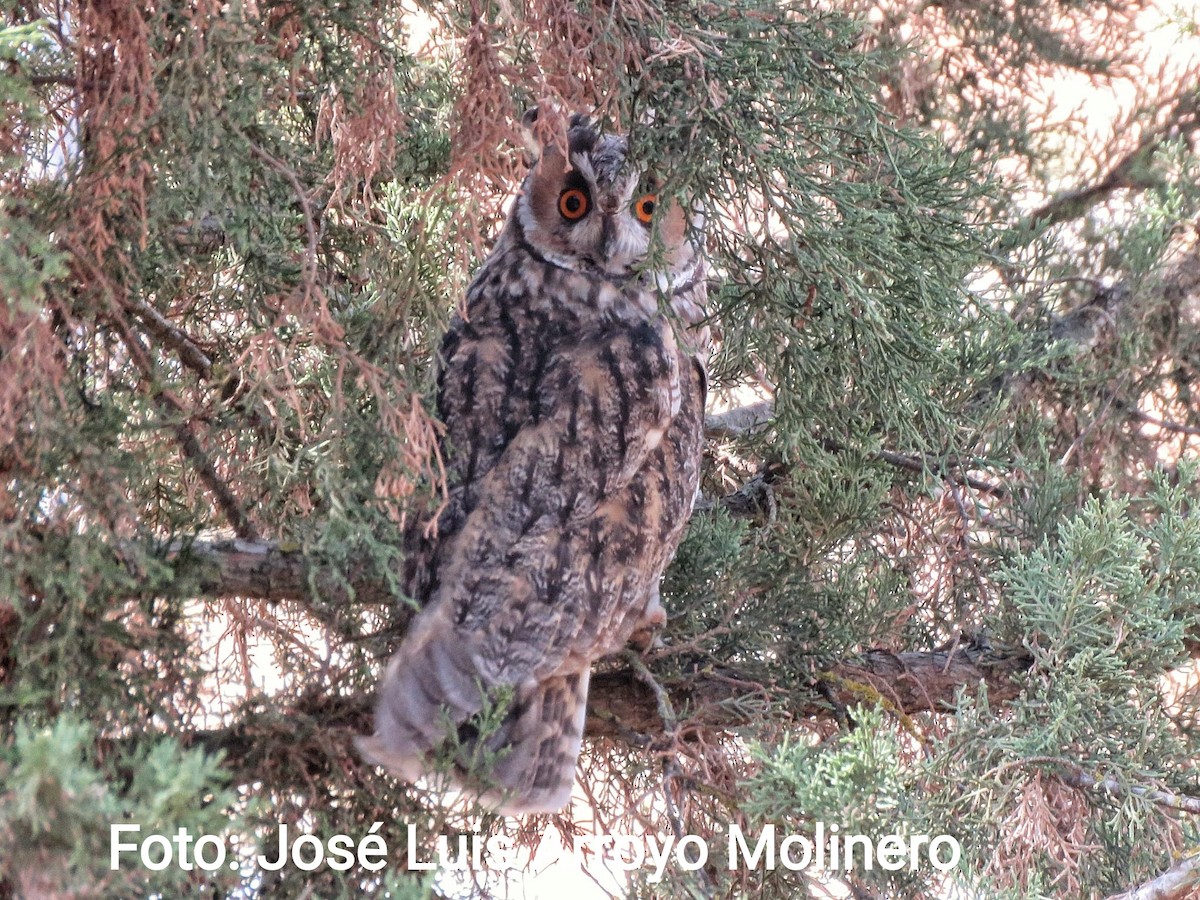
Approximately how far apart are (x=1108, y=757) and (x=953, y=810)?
26cm

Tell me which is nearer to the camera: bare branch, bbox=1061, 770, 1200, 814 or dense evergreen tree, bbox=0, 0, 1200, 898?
dense evergreen tree, bbox=0, 0, 1200, 898

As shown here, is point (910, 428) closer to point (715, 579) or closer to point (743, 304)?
point (743, 304)

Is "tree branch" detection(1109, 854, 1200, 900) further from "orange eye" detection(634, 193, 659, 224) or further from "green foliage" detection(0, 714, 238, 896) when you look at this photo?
"orange eye" detection(634, 193, 659, 224)

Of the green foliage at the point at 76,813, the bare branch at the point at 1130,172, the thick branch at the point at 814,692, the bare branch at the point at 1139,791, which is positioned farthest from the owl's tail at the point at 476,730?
the bare branch at the point at 1130,172

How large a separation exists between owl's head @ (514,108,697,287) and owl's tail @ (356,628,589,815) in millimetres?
853

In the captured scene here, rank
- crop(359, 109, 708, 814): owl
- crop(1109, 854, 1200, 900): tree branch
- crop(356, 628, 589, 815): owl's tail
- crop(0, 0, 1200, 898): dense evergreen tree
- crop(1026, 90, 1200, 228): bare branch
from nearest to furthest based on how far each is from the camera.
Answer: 1. crop(0, 0, 1200, 898): dense evergreen tree
2. crop(1109, 854, 1200, 900): tree branch
3. crop(356, 628, 589, 815): owl's tail
4. crop(359, 109, 708, 814): owl
5. crop(1026, 90, 1200, 228): bare branch

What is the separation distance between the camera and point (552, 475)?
7.63 ft

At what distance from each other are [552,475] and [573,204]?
2.07 feet

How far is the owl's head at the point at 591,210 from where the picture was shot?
8.09ft

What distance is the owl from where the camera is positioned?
212cm

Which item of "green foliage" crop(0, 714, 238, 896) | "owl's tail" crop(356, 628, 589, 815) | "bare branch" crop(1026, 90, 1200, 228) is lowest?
"green foliage" crop(0, 714, 238, 896)

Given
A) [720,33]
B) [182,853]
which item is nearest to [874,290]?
[720,33]

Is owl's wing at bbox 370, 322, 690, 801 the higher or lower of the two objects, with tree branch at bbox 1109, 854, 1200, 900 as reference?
higher

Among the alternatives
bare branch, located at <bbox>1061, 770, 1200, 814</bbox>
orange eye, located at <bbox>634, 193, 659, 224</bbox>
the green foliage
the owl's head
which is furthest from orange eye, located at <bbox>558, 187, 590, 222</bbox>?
the green foliage
